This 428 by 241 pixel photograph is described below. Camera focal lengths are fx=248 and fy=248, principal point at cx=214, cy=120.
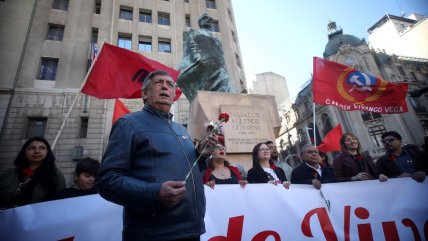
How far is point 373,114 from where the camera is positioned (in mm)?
30516

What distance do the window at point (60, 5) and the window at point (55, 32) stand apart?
196cm

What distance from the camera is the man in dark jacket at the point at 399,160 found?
384cm

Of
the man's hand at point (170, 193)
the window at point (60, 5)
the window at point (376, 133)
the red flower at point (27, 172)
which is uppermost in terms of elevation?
the window at point (60, 5)

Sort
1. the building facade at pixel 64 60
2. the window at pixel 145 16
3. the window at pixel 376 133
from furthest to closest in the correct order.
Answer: the window at pixel 376 133
the window at pixel 145 16
the building facade at pixel 64 60

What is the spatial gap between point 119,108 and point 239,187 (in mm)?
4651

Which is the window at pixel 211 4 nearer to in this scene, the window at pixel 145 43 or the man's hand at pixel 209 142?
the window at pixel 145 43

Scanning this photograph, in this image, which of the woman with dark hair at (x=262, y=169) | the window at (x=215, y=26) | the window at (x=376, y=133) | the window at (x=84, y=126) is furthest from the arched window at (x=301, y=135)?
the woman with dark hair at (x=262, y=169)

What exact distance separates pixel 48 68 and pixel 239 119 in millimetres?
18497

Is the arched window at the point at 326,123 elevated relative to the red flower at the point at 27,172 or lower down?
elevated

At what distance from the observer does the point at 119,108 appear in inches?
257

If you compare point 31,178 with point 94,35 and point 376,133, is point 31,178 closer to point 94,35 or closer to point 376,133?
point 94,35

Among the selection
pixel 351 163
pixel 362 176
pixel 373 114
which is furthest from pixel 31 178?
pixel 373 114

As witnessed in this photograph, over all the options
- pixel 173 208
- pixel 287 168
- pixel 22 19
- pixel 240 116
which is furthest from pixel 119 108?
pixel 22 19

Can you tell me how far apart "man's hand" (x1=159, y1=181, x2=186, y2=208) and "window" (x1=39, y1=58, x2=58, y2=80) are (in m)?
20.3
